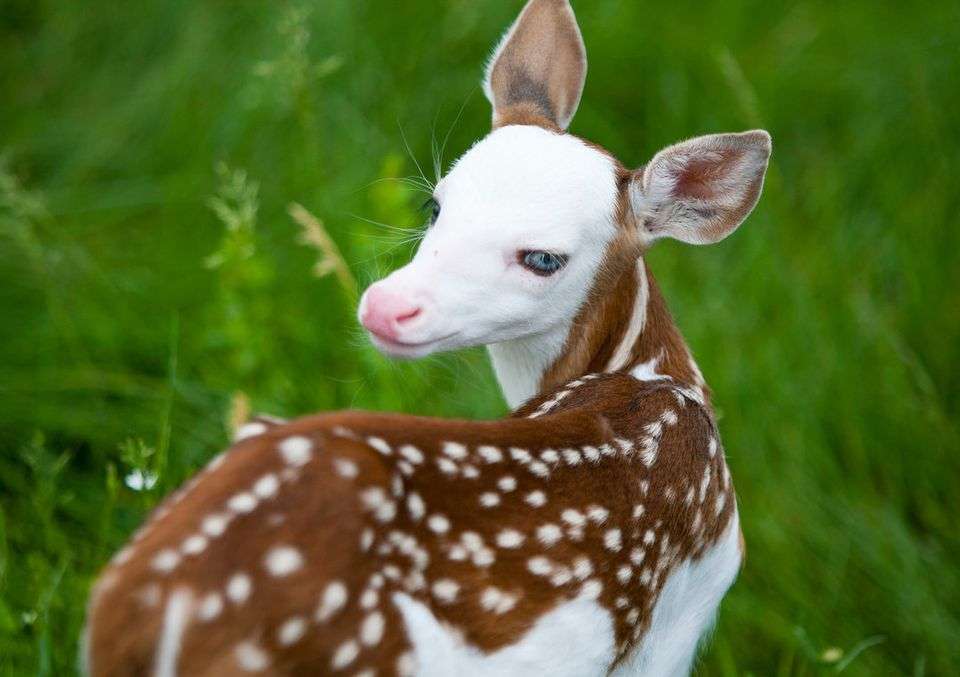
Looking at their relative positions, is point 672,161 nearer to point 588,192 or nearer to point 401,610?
Answer: point 588,192

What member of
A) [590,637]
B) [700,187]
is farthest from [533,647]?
A: [700,187]

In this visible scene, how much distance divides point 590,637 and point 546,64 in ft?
4.33

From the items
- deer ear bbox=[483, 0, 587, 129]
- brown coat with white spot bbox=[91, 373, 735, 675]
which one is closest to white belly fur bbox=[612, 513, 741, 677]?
brown coat with white spot bbox=[91, 373, 735, 675]

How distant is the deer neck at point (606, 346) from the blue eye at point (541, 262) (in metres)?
0.15

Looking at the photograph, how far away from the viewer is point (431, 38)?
16.6 feet

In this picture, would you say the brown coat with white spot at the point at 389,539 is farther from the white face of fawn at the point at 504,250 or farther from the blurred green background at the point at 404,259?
the blurred green background at the point at 404,259

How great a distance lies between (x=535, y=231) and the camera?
8.24 feet

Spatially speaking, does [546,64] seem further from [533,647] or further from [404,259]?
[533,647]

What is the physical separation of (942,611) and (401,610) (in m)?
2.04

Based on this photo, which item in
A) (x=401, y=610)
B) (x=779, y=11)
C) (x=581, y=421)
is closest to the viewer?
(x=401, y=610)

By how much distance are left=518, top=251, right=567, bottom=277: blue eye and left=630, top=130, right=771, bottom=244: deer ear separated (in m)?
0.25

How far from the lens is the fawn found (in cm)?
183

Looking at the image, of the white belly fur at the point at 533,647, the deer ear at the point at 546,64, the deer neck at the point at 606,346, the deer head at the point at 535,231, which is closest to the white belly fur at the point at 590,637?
the white belly fur at the point at 533,647

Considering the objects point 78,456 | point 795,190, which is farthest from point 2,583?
point 795,190
